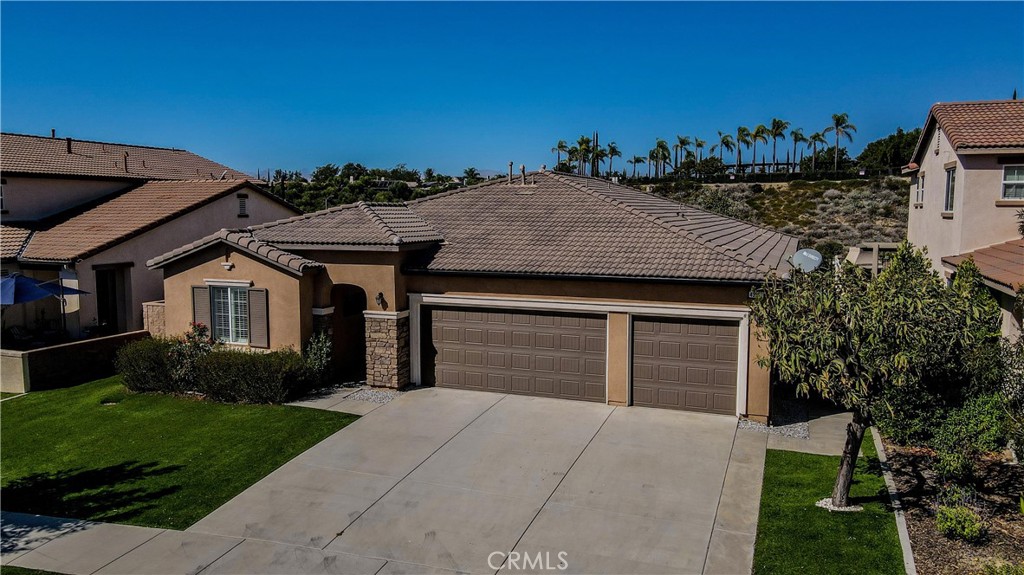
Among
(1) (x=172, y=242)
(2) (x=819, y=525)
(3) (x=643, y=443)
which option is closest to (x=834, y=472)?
(2) (x=819, y=525)

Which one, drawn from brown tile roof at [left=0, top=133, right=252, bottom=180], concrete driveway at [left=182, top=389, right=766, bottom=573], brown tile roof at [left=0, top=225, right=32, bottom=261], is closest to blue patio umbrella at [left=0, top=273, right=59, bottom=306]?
brown tile roof at [left=0, top=225, right=32, bottom=261]

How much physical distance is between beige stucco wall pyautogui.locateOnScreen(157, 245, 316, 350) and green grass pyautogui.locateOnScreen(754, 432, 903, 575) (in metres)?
10.7

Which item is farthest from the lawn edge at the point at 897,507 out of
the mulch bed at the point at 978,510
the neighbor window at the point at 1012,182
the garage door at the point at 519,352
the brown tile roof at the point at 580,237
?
the neighbor window at the point at 1012,182

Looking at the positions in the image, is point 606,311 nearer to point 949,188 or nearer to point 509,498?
point 509,498

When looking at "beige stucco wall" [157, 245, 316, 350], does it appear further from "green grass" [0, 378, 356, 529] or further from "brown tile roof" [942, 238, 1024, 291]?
"brown tile roof" [942, 238, 1024, 291]

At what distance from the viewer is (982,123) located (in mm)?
17562

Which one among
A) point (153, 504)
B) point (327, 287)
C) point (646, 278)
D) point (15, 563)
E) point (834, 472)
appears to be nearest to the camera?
Answer: point (15, 563)

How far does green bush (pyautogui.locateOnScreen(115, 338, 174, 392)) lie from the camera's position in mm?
16875

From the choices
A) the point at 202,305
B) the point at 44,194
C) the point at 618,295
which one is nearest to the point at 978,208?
the point at 618,295

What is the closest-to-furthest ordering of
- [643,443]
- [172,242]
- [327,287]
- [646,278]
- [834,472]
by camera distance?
[834,472]
[643,443]
[646,278]
[327,287]
[172,242]

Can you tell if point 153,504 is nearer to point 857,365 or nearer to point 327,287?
point 327,287

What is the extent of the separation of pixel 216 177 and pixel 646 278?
959 inches

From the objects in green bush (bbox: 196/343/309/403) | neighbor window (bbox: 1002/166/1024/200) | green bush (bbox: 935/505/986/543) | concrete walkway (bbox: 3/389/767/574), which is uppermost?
neighbor window (bbox: 1002/166/1024/200)

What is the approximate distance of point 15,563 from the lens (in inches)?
364
